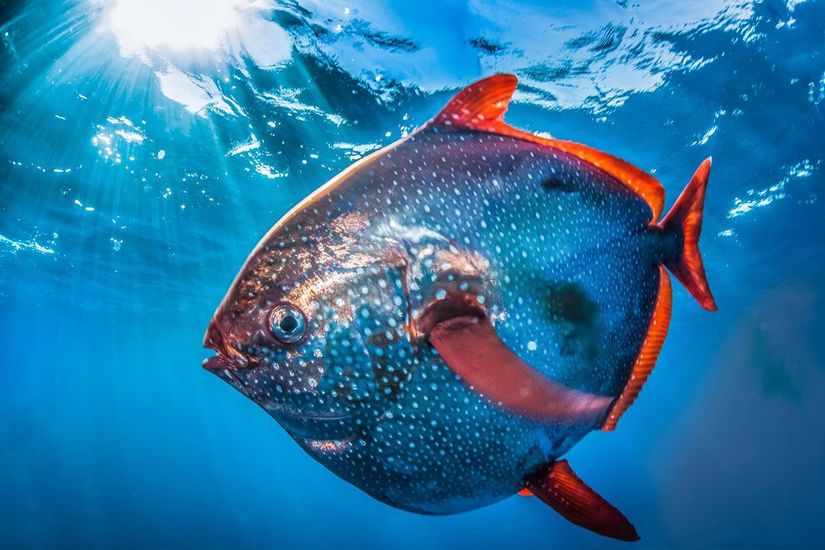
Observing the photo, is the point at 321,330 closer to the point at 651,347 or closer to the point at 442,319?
the point at 442,319

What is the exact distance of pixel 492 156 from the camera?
3.50ft

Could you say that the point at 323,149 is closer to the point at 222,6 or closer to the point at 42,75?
the point at 222,6

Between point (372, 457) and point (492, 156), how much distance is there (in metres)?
0.79

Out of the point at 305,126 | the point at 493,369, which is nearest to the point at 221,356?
the point at 493,369

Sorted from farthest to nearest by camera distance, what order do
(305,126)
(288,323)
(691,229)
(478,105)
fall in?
(305,126) → (691,229) → (478,105) → (288,323)

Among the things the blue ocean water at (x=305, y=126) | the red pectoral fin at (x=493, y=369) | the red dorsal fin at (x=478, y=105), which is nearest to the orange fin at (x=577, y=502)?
the red pectoral fin at (x=493, y=369)

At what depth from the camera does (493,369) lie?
85 centimetres

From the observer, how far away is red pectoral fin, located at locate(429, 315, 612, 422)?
86cm

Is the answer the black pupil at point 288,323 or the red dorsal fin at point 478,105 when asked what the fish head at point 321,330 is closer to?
the black pupil at point 288,323

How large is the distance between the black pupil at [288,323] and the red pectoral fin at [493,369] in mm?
315

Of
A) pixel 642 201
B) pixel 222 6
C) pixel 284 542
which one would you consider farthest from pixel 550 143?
pixel 284 542

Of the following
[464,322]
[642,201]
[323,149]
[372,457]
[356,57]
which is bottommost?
[372,457]

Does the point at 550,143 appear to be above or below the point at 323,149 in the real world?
below

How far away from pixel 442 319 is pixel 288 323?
0.35 metres
